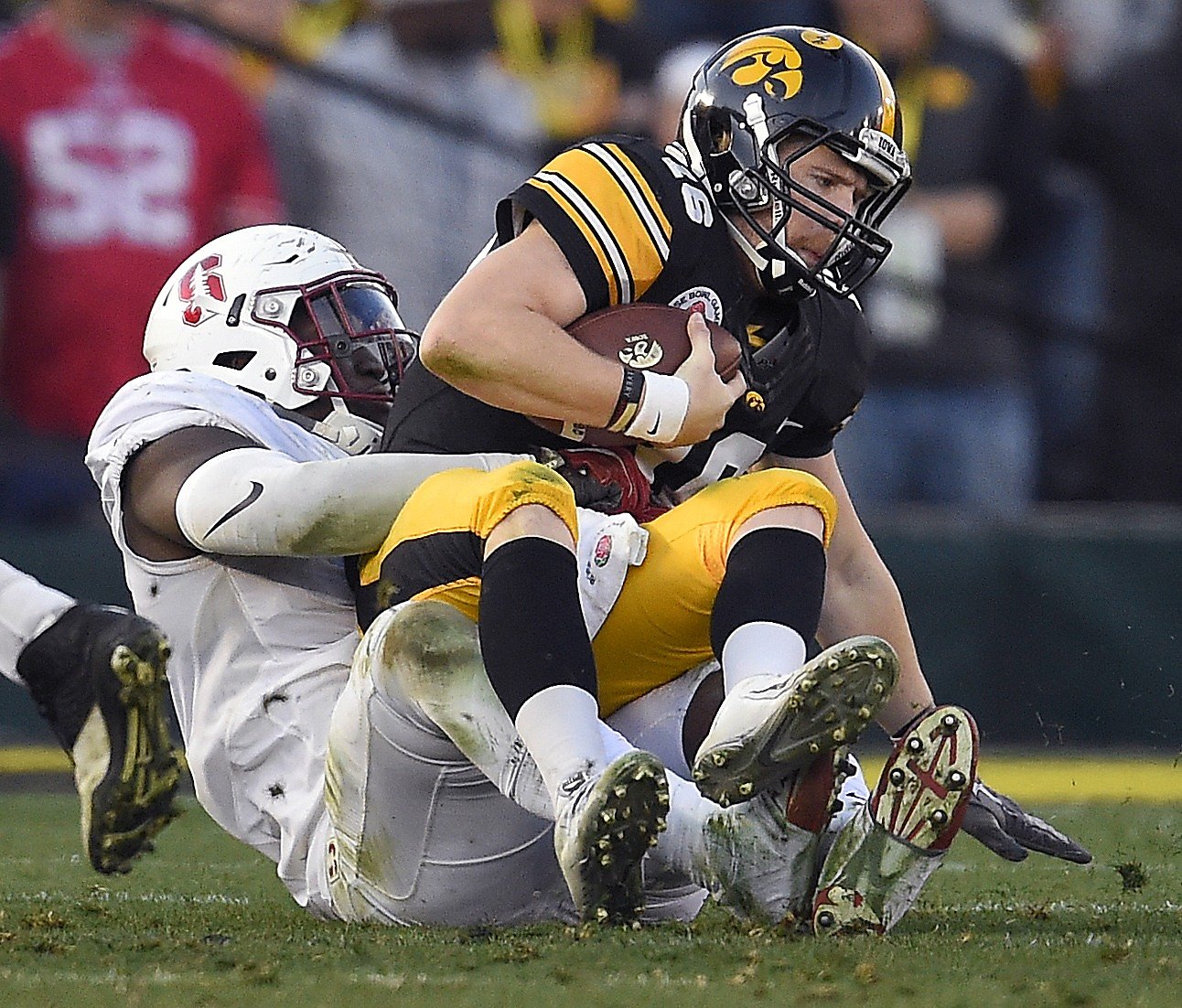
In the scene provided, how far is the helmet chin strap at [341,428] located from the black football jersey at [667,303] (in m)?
0.22

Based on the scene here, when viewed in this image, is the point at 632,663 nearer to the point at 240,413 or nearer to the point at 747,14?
the point at 240,413

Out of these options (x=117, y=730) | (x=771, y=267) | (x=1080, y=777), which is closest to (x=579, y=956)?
(x=117, y=730)

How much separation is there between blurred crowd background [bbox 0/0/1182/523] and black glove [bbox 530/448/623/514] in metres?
3.67

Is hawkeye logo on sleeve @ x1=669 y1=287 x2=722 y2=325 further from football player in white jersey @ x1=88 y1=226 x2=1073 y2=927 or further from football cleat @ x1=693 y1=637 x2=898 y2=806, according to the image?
football cleat @ x1=693 y1=637 x2=898 y2=806

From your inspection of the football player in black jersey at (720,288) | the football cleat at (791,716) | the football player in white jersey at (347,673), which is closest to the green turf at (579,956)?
the football player in white jersey at (347,673)

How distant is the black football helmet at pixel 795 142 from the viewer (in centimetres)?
334

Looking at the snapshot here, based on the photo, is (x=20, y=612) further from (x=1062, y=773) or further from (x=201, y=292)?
(x=1062, y=773)

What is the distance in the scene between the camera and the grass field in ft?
8.11

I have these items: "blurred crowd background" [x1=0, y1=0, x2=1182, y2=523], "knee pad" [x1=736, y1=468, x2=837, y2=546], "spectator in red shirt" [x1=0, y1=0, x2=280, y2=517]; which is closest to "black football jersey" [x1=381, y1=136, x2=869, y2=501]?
"knee pad" [x1=736, y1=468, x2=837, y2=546]

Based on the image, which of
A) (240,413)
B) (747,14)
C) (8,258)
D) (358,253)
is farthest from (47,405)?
(240,413)

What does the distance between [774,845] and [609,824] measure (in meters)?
0.33

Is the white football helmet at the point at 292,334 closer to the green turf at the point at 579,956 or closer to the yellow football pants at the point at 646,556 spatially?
the yellow football pants at the point at 646,556

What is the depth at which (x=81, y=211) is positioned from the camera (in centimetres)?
676

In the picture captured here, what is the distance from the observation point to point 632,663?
126 inches
